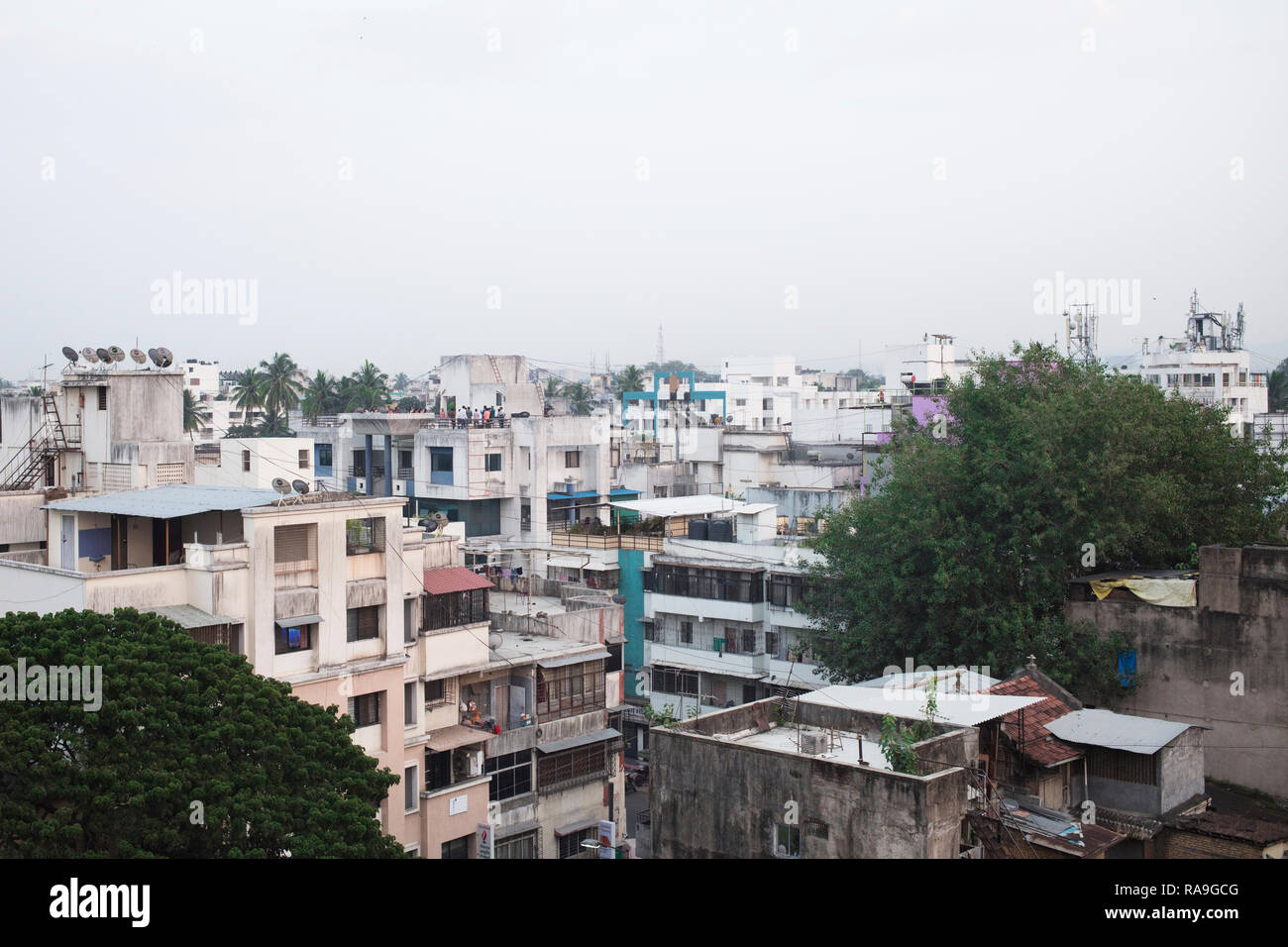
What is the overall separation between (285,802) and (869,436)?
33.6m

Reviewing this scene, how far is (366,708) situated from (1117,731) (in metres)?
11.2

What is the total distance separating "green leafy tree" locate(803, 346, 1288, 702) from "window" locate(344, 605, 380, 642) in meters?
8.64

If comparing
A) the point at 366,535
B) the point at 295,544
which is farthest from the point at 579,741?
the point at 295,544

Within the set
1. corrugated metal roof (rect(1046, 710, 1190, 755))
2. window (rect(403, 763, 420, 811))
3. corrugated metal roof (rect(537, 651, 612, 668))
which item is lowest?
window (rect(403, 763, 420, 811))

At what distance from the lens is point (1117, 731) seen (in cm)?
1585

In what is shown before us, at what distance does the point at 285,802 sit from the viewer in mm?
12867

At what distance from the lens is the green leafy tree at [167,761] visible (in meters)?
11.8

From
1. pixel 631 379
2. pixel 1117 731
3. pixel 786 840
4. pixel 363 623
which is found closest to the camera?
pixel 786 840

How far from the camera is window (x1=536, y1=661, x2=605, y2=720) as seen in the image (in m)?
22.3

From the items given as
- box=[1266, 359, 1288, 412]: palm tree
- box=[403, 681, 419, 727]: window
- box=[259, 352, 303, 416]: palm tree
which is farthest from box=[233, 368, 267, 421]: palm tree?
box=[1266, 359, 1288, 412]: palm tree

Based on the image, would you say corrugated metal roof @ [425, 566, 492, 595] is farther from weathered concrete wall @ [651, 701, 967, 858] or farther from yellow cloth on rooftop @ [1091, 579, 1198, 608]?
yellow cloth on rooftop @ [1091, 579, 1198, 608]

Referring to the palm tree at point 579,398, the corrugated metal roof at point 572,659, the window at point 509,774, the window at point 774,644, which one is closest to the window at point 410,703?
the window at point 509,774

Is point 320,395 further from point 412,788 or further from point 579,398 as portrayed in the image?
point 412,788

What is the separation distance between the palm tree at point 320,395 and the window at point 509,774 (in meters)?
41.5
